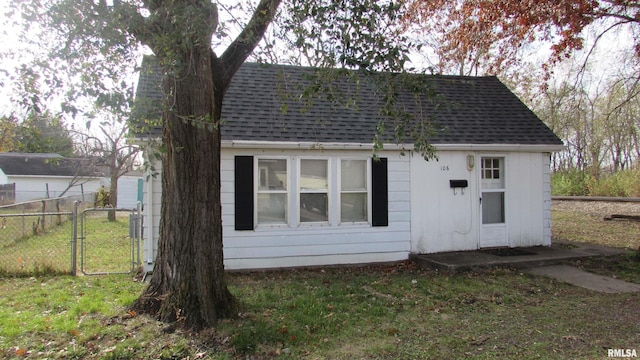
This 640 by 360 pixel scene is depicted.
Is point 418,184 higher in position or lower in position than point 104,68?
lower

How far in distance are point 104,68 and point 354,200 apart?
18.2ft

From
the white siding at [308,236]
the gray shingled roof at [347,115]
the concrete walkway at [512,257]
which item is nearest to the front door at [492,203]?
the concrete walkway at [512,257]

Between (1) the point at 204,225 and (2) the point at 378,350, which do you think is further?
(1) the point at 204,225

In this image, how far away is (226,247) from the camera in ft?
25.2

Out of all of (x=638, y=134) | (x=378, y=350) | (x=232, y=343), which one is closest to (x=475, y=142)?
(x=378, y=350)

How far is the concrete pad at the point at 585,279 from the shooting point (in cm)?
645

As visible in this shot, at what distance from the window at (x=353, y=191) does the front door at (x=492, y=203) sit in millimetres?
2820

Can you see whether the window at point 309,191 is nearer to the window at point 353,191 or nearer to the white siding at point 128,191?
the window at point 353,191

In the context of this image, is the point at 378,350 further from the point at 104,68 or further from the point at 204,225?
the point at 104,68

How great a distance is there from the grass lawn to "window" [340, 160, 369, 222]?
1703 millimetres

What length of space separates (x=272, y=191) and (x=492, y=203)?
514 cm

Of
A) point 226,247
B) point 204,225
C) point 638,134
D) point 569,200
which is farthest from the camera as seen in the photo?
point 638,134

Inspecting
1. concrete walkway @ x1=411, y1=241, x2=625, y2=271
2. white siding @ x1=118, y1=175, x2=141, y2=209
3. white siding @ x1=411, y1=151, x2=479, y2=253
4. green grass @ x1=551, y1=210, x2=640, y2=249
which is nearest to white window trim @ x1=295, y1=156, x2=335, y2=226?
white siding @ x1=411, y1=151, x2=479, y2=253

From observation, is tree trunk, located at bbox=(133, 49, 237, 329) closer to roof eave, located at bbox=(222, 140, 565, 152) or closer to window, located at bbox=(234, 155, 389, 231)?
roof eave, located at bbox=(222, 140, 565, 152)
